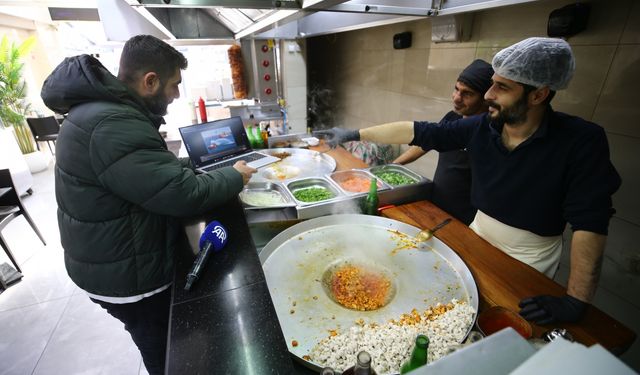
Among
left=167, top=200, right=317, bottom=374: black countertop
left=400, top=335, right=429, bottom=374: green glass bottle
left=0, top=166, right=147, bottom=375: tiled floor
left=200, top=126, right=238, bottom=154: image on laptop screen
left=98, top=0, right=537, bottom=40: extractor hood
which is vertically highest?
left=98, top=0, right=537, bottom=40: extractor hood

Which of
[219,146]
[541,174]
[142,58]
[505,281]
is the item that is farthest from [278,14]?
[505,281]

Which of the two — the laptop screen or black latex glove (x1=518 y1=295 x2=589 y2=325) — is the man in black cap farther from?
the laptop screen

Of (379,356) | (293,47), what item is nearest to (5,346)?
(379,356)

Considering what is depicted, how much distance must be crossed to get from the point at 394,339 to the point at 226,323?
0.58 meters

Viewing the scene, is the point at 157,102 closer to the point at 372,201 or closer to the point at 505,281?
the point at 372,201

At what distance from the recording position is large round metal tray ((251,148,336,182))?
2.55 m

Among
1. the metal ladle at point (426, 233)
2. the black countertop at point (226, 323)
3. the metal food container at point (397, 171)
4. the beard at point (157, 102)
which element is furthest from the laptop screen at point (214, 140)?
the metal ladle at point (426, 233)

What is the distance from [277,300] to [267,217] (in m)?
0.62

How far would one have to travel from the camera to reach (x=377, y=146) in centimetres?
338

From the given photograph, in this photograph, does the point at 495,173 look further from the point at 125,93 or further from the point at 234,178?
the point at 125,93

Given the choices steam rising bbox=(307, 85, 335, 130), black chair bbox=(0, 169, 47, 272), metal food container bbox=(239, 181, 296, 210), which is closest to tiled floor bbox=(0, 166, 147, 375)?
black chair bbox=(0, 169, 47, 272)

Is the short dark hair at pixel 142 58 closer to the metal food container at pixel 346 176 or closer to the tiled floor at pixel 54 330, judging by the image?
the metal food container at pixel 346 176

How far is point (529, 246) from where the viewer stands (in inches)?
60.7

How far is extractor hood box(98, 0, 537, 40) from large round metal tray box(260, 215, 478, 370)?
3.60 feet
